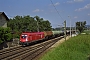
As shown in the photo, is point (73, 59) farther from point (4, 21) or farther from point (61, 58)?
point (4, 21)

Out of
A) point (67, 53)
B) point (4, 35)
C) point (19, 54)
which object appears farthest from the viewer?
point (4, 35)

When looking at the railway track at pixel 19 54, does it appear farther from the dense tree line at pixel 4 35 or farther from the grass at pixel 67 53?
the dense tree line at pixel 4 35

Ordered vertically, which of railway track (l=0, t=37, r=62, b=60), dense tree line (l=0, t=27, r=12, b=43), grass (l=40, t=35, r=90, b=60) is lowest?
railway track (l=0, t=37, r=62, b=60)

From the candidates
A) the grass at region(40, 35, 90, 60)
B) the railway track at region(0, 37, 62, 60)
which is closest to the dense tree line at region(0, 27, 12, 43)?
the railway track at region(0, 37, 62, 60)

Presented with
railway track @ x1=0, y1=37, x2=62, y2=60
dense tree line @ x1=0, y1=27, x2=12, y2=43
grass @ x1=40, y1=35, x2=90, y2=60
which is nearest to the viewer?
grass @ x1=40, y1=35, x2=90, y2=60

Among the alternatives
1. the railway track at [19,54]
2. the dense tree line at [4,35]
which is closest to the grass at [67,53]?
the railway track at [19,54]

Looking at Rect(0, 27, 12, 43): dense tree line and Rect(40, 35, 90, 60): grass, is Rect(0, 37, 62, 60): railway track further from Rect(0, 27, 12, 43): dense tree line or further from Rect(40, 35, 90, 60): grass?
Rect(0, 27, 12, 43): dense tree line

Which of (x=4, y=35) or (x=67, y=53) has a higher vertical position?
(x=4, y=35)

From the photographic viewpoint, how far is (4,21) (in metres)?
47.9

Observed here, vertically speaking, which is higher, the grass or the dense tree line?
the dense tree line

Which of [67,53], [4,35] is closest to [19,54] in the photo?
[67,53]

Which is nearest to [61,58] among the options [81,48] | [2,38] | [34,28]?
[81,48]

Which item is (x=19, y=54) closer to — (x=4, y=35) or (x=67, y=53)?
(x=67, y=53)

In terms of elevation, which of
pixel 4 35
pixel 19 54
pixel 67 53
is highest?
pixel 4 35
